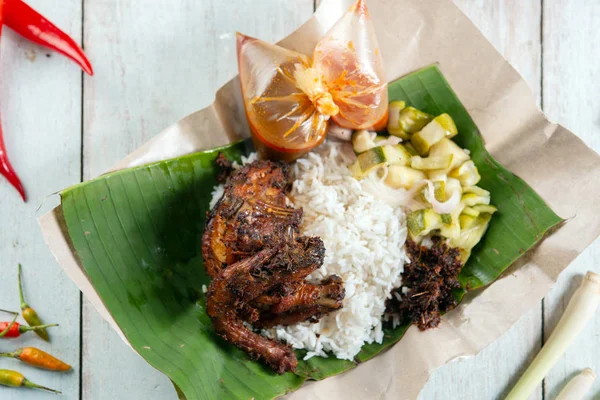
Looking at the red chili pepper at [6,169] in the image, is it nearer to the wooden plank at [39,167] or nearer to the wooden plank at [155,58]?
the wooden plank at [39,167]

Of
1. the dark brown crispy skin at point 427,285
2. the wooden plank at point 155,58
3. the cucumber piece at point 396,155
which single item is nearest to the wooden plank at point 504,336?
the dark brown crispy skin at point 427,285

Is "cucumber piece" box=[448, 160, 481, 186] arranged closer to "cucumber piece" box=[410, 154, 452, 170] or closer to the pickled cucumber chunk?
"cucumber piece" box=[410, 154, 452, 170]

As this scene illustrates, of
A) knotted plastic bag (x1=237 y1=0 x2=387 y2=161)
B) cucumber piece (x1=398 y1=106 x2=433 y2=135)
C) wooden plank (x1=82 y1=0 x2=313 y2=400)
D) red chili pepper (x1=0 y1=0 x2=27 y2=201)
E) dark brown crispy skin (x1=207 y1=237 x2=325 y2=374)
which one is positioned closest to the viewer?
dark brown crispy skin (x1=207 y1=237 x2=325 y2=374)

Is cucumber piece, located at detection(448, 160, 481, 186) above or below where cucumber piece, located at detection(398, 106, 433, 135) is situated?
below

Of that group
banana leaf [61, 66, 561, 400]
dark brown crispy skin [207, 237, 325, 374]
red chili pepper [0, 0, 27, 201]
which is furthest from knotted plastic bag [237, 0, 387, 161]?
red chili pepper [0, 0, 27, 201]

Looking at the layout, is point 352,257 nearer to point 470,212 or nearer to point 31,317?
point 470,212

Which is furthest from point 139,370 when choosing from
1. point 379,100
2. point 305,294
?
point 379,100

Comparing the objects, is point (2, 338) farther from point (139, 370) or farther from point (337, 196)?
point (337, 196)
